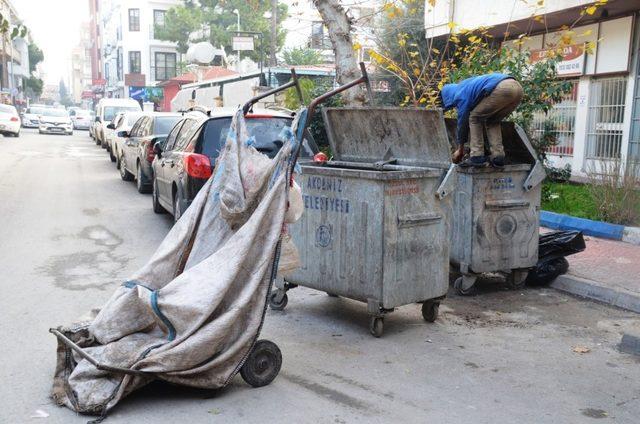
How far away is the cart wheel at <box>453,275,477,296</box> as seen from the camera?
22.5ft

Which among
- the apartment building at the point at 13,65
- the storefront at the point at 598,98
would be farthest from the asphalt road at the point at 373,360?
the apartment building at the point at 13,65

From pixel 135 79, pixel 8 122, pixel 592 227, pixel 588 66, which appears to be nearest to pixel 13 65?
pixel 135 79

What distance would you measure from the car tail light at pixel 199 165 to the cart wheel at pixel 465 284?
344 centimetres

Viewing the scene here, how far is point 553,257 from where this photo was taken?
735 centimetres

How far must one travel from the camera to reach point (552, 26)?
51.5 ft

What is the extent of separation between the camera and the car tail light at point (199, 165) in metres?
8.42

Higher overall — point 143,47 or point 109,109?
point 143,47

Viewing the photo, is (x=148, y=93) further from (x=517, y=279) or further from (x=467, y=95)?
(x=517, y=279)

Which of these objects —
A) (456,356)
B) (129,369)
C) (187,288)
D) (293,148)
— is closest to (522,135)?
(456,356)

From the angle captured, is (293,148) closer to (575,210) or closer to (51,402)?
(51,402)

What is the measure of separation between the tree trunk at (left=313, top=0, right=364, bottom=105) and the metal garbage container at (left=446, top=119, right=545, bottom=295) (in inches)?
170

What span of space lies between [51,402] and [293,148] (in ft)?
7.35

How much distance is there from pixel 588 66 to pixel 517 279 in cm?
922

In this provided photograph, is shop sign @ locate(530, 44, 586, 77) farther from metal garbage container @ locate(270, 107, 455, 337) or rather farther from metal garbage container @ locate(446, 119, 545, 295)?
metal garbage container @ locate(270, 107, 455, 337)
